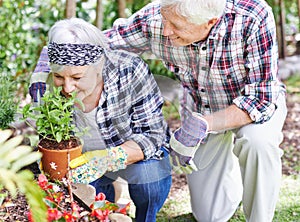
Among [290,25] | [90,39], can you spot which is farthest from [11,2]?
[290,25]

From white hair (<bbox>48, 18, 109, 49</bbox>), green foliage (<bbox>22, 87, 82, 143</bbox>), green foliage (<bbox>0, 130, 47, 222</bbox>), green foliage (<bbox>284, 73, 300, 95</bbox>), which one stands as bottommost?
green foliage (<bbox>284, 73, 300, 95</bbox>)

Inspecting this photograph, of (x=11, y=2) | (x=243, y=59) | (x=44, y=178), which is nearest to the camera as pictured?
(x=44, y=178)

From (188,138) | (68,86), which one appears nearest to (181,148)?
(188,138)

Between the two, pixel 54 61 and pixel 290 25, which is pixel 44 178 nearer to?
pixel 54 61

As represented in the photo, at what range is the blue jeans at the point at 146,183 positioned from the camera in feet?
7.28

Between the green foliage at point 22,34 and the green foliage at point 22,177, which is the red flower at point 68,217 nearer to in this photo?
the green foliage at point 22,177

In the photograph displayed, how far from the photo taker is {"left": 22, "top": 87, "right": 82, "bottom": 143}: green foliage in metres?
1.90

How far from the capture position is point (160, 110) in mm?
2299

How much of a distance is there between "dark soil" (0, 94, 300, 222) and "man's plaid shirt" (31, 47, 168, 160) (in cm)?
33

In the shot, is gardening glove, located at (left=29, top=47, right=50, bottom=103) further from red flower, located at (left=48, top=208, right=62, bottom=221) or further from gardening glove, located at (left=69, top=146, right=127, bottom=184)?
red flower, located at (left=48, top=208, right=62, bottom=221)

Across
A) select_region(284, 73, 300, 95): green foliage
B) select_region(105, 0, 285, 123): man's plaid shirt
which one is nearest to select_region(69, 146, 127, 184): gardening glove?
select_region(105, 0, 285, 123): man's plaid shirt

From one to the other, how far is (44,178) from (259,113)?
0.86 metres

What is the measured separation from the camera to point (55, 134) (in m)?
1.94

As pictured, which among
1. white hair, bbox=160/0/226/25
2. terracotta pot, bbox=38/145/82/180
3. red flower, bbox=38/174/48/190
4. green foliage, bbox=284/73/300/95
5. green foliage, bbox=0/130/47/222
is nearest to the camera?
green foliage, bbox=0/130/47/222
